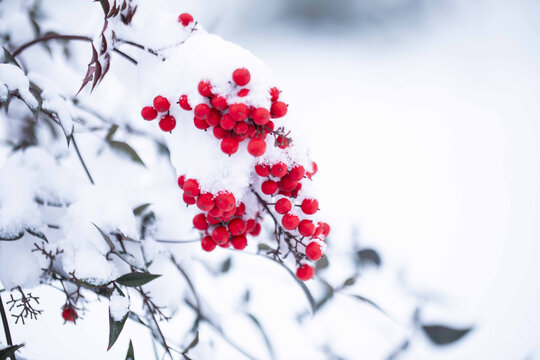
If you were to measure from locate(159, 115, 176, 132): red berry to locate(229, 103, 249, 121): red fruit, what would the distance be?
12cm

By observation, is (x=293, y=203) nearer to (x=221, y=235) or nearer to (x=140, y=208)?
(x=221, y=235)

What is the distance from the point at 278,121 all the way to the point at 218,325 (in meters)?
0.45

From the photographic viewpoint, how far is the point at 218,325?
749mm

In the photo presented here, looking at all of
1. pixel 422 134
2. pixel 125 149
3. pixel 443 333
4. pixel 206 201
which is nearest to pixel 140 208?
pixel 125 149

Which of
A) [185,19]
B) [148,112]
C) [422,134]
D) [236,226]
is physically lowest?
Answer: [236,226]

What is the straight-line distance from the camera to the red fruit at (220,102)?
0.46m

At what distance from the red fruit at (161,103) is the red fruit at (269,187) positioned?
0.17 meters

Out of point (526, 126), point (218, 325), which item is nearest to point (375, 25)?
point (526, 126)

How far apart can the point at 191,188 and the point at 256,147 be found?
101 millimetres

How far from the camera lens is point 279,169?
1.58 feet

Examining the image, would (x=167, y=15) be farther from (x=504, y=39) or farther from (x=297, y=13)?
(x=504, y=39)

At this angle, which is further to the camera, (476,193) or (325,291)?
(476,193)

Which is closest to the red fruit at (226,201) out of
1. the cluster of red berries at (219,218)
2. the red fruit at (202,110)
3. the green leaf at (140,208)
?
the cluster of red berries at (219,218)

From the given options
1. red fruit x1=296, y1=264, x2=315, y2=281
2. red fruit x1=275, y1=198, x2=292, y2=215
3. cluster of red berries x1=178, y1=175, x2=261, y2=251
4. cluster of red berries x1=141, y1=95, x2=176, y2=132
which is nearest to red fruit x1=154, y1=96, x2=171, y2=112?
cluster of red berries x1=141, y1=95, x2=176, y2=132
